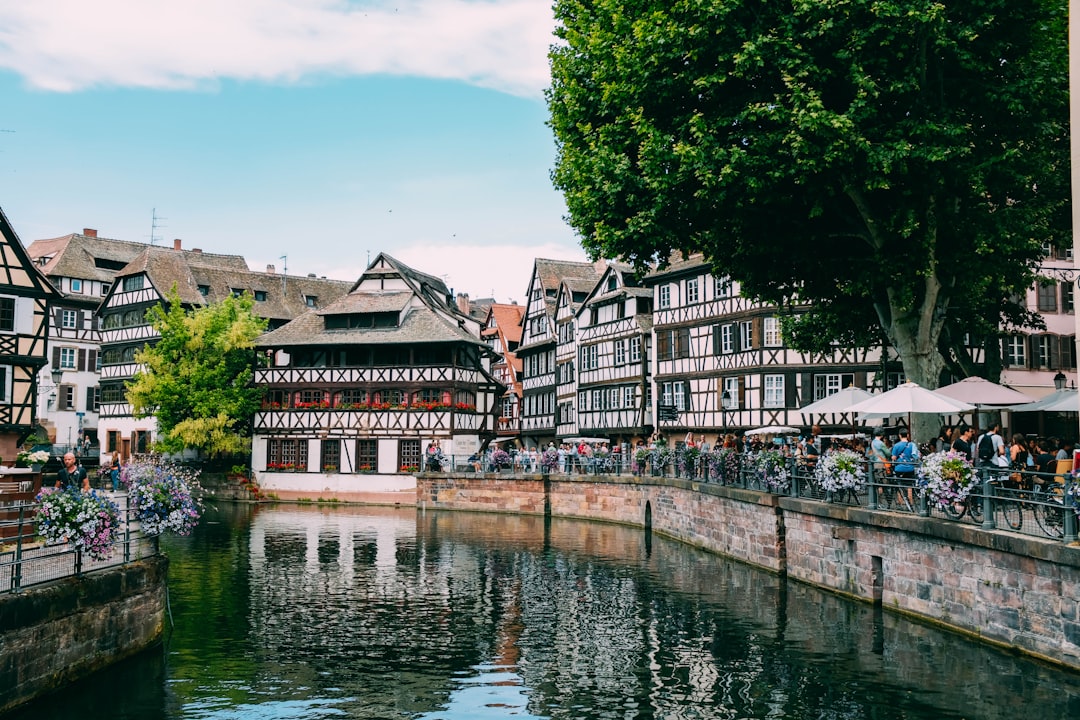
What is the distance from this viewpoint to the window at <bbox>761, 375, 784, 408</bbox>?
45531mm

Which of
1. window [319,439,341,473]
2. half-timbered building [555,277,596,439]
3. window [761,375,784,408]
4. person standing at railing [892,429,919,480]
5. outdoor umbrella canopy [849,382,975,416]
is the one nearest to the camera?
person standing at railing [892,429,919,480]

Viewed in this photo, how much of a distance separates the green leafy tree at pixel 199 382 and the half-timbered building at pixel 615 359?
1936 centimetres

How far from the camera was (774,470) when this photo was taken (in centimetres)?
2761

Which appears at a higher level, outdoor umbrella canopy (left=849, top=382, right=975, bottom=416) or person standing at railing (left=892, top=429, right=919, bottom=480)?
outdoor umbrella canopy (left=849, top=382, right=975, bottom=416)

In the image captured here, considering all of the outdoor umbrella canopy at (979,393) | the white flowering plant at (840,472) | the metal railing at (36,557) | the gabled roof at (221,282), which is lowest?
the metal railing at (36,557)

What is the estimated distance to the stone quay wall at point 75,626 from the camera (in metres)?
Answer: 13.5

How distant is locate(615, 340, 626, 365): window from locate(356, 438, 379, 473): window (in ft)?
46.8

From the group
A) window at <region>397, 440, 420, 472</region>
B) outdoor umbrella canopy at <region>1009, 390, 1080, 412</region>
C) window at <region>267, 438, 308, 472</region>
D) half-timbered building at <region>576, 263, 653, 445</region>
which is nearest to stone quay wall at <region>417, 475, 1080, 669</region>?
outdoor umbrella canopy at <region>1009, 390, 1080, 412</region>

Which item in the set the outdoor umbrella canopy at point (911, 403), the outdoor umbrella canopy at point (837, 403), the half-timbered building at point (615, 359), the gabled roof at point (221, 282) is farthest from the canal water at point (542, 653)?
the gabled roof at point (221, 282)

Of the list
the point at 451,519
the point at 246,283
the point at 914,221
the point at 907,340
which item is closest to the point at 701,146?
the point at 914,221

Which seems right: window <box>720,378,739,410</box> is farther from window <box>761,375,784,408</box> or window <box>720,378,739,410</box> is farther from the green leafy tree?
the green leafy tree

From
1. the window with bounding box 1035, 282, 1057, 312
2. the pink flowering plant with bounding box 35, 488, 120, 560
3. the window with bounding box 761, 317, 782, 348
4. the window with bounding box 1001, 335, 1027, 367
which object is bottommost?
the pink flowering plant with bounding box 35, 488, 120, 560

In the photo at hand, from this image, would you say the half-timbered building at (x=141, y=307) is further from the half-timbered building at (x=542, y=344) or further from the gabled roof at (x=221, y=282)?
the half-timbered building at (x=542, y=344)

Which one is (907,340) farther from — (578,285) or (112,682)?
(578,285)
